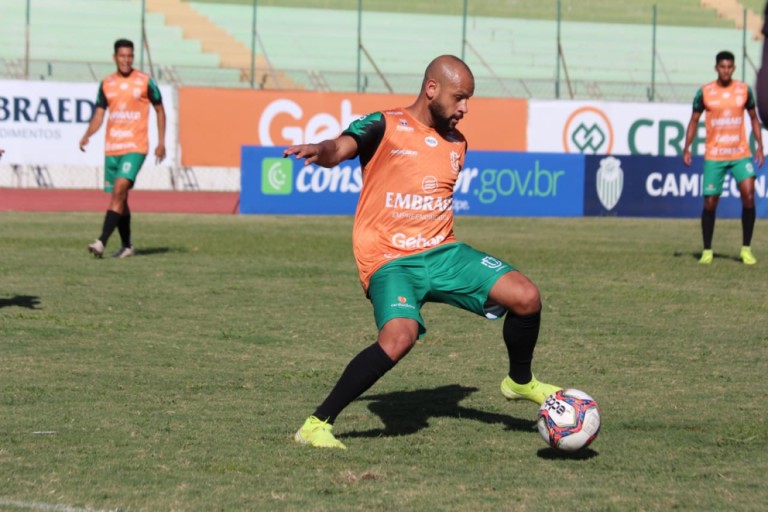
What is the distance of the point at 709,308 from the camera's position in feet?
36.0

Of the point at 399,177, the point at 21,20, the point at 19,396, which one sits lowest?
the point at 19,396

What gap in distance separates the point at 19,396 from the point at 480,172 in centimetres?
1797

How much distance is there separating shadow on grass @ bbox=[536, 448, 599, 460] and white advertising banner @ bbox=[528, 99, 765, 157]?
25.3 m

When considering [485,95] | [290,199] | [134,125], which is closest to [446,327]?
[134,125]

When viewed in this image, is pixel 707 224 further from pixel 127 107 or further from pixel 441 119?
pixel 441 119

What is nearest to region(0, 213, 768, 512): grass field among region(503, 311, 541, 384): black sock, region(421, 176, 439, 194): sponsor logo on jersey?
region(503, 311, 541, 384): black sock

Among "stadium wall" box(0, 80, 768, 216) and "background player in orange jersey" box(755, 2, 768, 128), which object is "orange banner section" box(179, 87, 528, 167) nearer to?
"stadium wall" box(0, 80, 768, 216)

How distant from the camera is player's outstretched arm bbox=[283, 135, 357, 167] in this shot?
538 centimetres

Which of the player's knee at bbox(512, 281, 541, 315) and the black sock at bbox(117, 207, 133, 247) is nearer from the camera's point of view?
the player's knee at bbox(512, 281, 541, 315)

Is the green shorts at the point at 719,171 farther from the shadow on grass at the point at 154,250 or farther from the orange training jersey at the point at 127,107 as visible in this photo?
the orange training jersey at the point at 127,107

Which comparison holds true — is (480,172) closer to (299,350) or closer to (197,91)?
(197,91)

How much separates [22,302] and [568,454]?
244 inches

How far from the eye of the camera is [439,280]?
5.97 metres

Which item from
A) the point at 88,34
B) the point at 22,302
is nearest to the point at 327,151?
the point at 22,302
